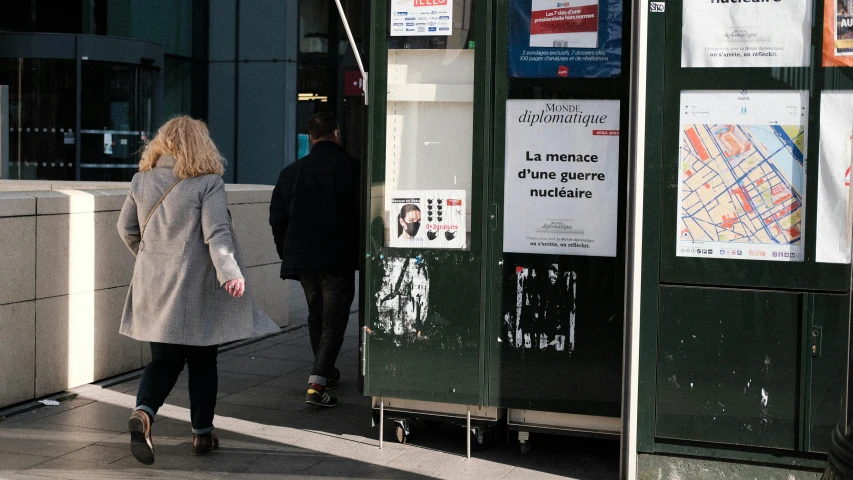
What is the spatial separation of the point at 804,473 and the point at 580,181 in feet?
5.65

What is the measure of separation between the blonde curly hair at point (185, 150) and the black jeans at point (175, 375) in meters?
0.90

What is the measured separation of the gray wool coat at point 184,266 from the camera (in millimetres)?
5086

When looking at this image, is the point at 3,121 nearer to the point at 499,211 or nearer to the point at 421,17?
the point at 421,17

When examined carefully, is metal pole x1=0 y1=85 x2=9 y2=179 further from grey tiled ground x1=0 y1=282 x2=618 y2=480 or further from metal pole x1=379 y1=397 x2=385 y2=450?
metal pole x1=379 y1=397 x2=385 y2=450

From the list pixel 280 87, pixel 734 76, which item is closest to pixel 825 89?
pixel 734 76

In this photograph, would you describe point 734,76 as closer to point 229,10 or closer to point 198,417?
point 198,417

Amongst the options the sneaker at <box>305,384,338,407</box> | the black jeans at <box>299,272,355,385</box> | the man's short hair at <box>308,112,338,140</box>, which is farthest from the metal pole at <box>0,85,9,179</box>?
the sneaker at <box>305,384,338,407</box>

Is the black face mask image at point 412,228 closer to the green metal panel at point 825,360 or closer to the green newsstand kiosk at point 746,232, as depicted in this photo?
the green newsstand kiosk at point 746,232

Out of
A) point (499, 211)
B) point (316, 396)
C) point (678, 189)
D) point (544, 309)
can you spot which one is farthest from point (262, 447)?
point (678, 189)

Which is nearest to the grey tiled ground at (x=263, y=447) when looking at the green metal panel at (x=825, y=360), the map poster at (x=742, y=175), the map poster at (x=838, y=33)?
the green metal panel at (x=825, y=360)

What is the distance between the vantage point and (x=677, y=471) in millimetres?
4883

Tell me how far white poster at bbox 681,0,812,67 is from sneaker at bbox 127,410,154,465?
3.11 metres

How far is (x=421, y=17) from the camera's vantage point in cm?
532

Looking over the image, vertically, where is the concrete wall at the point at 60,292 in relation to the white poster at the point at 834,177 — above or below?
below
